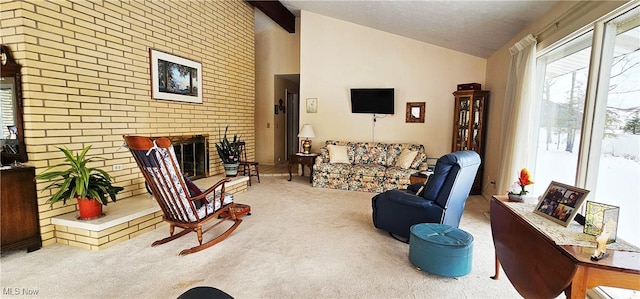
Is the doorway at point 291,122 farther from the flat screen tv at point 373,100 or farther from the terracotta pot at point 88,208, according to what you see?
the terracotta pot at point 88,208

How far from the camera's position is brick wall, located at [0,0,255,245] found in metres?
2.53

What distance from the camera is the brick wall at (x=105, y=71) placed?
8.30ft

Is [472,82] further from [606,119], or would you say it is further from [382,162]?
[606,119]

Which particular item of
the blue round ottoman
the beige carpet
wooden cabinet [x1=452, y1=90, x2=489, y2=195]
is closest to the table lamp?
the beige carpet

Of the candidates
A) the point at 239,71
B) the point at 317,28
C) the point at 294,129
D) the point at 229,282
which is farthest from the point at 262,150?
the point at 229,282

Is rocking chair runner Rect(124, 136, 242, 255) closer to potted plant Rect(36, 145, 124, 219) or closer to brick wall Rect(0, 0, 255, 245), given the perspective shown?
potted plant Rect(36, 145, 124, 219)

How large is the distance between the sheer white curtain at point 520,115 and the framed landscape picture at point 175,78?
14.6ft

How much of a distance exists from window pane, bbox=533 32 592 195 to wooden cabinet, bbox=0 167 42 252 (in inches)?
193

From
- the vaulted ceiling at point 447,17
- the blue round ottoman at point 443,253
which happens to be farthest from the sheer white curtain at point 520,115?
the blue round ottoman at point 443,253

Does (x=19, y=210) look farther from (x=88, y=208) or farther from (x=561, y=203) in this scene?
(x=561, y=203)

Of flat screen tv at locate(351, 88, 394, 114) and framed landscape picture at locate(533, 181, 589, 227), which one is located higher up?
flat screen tv at locate(351, 88, 394, 114)

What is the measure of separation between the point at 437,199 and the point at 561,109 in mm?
1591

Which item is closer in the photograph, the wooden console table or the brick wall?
the wooden console table

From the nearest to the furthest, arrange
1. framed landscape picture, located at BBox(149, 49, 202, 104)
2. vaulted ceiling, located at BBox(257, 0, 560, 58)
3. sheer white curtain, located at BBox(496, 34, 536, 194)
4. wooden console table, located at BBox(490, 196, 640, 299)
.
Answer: wooden console table, located at BBox(490, 196, 640, 299) < sheer white curtain, located at BBox(496, 34, 536, 194) < vaulted ceiling, located at BBox(257, 0, 560, 58) < framed landscape picture, located at BBox(149, 49, 202, 104)
